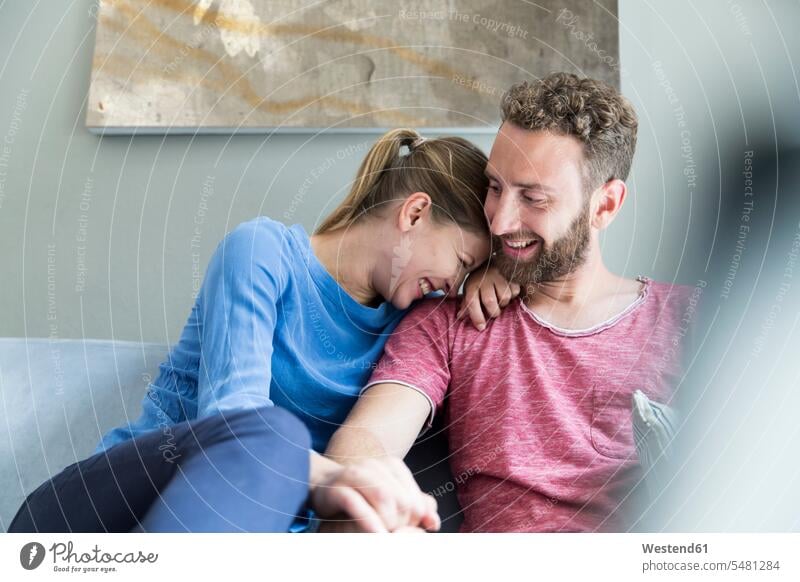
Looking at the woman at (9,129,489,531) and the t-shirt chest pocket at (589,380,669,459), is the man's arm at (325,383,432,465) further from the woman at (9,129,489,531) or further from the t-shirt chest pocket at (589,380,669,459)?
the t-shirt chest pocket at (589,380,669,459)

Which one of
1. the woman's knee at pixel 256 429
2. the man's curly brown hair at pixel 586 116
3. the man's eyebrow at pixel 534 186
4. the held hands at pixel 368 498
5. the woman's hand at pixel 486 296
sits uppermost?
the man's curly brown hair at pixel 586 116

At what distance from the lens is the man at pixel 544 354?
0.71 metres

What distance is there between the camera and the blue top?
667mm

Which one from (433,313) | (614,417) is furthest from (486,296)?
(614,417)

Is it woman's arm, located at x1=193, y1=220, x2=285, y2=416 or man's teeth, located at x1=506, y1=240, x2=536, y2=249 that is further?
man's teeth, located at x1=506, y1=240, x2=536, y2=249

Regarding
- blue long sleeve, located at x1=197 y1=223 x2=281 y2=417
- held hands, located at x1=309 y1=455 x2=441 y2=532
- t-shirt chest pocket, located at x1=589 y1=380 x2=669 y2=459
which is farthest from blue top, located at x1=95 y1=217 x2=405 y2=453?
t-shirt chest pocket, located at x1=589 y1=380 x2=669 y2=459

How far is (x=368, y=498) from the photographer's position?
563 mm

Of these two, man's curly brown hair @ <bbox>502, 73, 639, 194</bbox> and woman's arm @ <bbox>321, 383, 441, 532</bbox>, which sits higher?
man's curly brown hair @ <bbox>502, 73, 639, 194</bbox>

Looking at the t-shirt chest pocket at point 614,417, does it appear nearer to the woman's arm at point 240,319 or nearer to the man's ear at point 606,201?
the man's ear at point 606,201

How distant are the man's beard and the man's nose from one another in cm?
3

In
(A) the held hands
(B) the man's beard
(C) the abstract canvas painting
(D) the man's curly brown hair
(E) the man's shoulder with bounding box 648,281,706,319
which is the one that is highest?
(C) the abstract canvas painting

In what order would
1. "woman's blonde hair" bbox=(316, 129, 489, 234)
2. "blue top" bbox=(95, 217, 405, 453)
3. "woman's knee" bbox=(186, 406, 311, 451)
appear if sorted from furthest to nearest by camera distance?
"woman's blonde hair" bbox=(316, 129, 489, 234) < "blue top" bbox=(95, 217, 405, 453) < "woman's knee" bbox=(186, 406, 311, 451)

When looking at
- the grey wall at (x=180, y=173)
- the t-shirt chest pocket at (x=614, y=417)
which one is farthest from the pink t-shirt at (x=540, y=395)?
the grey wall at (x=180, y=173)
